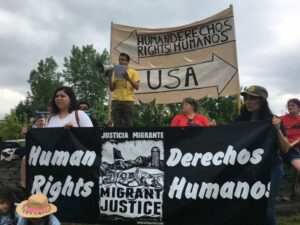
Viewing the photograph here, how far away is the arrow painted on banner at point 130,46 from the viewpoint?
8891 mm

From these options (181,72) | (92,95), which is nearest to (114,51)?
(181,72)

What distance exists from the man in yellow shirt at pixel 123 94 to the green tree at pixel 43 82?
59.6 meters

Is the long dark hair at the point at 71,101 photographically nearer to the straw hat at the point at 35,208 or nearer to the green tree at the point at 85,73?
the straw hat at the point at 35,208

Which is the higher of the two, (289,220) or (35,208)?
(35,208)

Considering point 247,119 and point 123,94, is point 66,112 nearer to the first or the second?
point 247,119

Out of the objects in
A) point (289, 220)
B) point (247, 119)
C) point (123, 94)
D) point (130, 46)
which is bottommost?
point (289, 220)

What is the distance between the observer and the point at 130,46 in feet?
29.3

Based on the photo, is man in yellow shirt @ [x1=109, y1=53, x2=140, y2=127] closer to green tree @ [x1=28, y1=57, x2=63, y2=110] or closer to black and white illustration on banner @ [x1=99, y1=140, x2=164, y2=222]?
black and white illustration on banner @ [x1=99, y1=140, x2=164, y2=222]

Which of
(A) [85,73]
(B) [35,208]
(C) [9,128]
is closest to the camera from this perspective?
(B) [35,208]

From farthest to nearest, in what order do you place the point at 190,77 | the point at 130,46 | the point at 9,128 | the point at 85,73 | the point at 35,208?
the point at 85,73, the point at 9,128, the point at 130,46, the point at 190,77, the point at 35,208

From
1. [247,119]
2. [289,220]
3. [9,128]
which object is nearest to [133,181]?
[247,119]

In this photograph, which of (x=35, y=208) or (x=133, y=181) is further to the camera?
(x=133, y=181)

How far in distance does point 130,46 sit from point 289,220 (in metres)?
4.73

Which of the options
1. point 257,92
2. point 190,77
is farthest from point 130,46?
point 257,92
